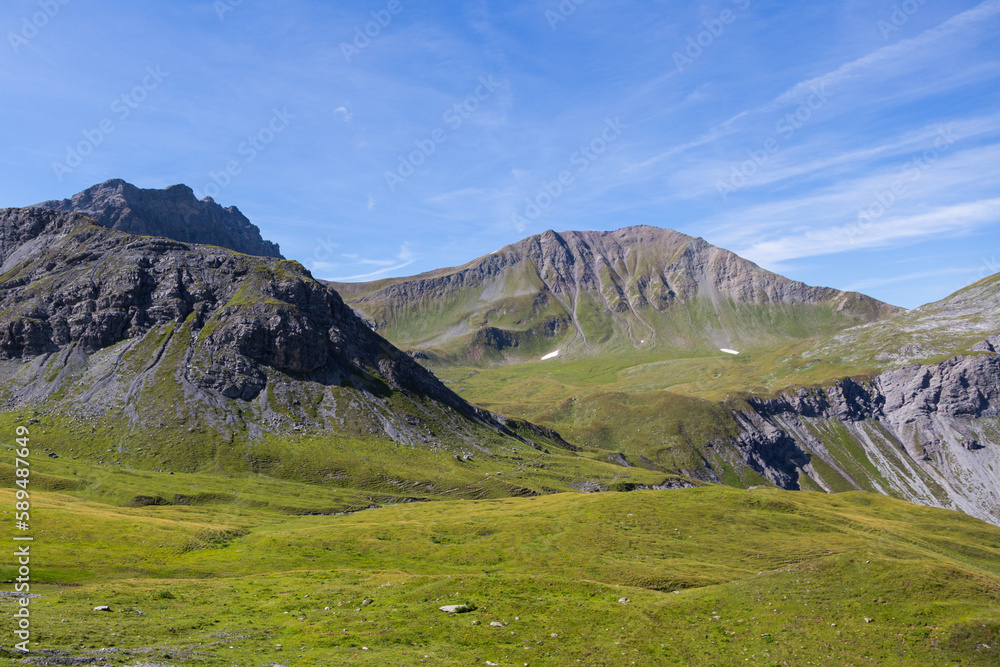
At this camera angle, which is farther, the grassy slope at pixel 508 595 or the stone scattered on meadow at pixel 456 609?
the stone scattered on meadow at pixel 456 609

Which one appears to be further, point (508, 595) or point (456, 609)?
point (508, 595)

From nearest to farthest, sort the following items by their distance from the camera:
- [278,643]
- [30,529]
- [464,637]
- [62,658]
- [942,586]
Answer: [62,658] < [278,643] < [464,637] < [942,586] < [30,529]

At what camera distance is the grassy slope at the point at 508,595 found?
39125 millimetres

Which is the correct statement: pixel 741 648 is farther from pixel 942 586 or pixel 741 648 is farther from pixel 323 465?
pixel 323 465

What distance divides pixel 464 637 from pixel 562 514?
67.1m

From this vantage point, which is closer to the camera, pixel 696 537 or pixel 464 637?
pixel 464 637

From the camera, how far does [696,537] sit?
309ft

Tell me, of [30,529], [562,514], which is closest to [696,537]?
[562,514]

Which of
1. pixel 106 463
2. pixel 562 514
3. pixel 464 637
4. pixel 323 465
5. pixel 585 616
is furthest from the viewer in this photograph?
pixel 323 465

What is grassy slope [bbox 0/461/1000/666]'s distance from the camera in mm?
39125

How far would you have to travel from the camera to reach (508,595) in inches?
2057

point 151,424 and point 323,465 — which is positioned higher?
point 151,424

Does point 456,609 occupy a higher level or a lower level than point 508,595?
higher

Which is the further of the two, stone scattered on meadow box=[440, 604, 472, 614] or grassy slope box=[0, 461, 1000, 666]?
stone scattered on meadow box=[440, 604, 472, 614]
